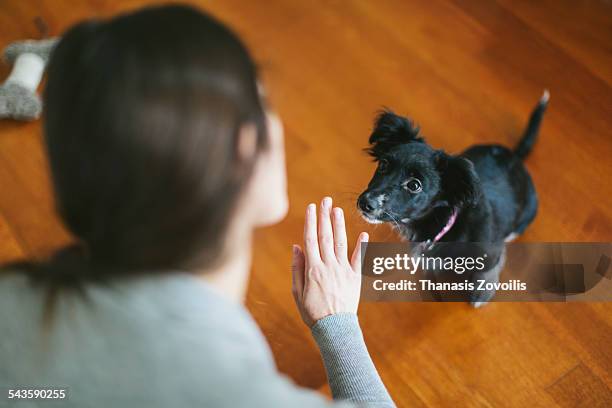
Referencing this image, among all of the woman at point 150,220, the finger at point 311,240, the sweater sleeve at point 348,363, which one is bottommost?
the sweater sleeve at point 348,363

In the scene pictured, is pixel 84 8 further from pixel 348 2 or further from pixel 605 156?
pixel 605 156

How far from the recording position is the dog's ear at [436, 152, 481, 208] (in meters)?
1.17

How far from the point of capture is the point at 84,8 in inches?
78.8

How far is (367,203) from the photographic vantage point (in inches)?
48.5

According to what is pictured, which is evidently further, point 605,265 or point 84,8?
point 84,8

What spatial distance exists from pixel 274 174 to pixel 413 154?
63 centimetres

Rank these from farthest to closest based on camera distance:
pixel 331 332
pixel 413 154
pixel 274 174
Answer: pixel 413 154 → pixel 331 332 → pixel 274 174

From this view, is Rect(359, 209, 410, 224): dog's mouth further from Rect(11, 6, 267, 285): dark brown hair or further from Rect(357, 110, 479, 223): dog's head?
Rect(11, 6, 267, 285): dark brown hair

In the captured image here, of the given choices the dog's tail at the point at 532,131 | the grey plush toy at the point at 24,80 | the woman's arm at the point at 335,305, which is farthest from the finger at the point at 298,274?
the grey plush toy at the point at 24,80

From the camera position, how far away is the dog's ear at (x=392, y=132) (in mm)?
1240

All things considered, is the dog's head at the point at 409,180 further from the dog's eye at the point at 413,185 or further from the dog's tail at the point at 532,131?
→ the dog's tail at the point at 532,131

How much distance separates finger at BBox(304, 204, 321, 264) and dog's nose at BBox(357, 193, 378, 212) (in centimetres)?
27

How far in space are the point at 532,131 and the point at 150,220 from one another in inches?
53.7

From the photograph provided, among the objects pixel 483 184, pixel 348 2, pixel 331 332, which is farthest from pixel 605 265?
pixel 348 2
